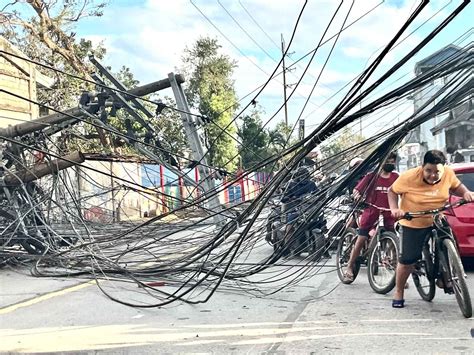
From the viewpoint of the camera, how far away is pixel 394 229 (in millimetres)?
7711

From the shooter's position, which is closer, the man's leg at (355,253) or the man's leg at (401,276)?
the man's leg at (401,276)

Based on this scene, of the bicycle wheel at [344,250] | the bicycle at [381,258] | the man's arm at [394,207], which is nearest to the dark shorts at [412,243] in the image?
the man's arm at [394,207]

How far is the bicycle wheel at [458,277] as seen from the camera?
19.5 feet

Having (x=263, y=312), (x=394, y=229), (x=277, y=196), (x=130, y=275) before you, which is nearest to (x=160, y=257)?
(x=130, y=275)

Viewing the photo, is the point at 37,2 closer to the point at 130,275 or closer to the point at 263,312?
the point at 130,275

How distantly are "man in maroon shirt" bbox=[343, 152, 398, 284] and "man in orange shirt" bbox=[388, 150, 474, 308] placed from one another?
114 centimetres

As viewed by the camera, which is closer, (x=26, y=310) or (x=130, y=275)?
(x=26, y=310)

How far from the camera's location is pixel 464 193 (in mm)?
6328

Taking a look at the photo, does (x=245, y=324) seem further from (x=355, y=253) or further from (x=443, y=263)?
(x=355, y=253)

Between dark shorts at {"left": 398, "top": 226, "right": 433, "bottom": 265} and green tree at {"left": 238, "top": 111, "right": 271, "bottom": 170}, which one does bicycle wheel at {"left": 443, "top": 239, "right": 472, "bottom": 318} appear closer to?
dark shorts at {"left": 398, "top": 226, "right": 433, "bottom": 265}

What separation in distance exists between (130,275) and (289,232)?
2416 millimetres

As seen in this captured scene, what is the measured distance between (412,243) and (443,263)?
0.38 meters

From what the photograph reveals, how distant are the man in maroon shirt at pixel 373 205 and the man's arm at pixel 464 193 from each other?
4.27ft

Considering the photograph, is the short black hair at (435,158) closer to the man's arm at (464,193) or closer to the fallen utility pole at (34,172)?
the man's arm at (464,193)
